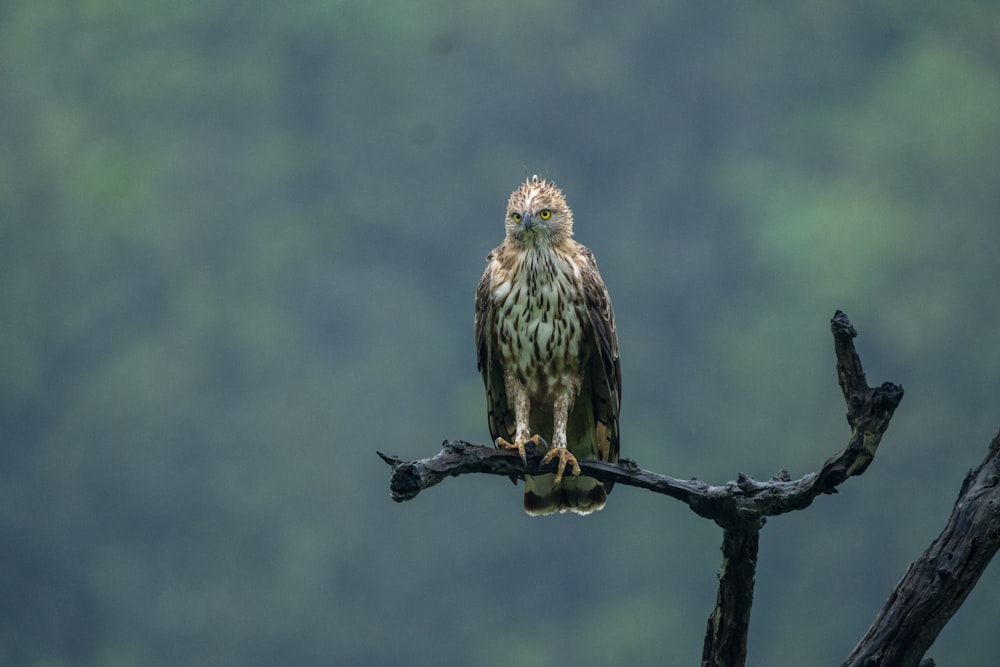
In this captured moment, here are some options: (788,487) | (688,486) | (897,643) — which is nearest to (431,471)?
(688,486)

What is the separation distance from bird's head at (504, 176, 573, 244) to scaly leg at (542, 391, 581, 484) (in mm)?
662

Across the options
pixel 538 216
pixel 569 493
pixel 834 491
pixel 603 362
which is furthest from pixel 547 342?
pixel 834 491

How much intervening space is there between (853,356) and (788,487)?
69cm

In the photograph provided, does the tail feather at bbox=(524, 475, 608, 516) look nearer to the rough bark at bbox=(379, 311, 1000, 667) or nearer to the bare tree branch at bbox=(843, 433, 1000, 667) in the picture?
the rough bark at bbox=(379, 311, 1000, 667)

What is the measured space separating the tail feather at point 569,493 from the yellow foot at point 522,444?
17cm

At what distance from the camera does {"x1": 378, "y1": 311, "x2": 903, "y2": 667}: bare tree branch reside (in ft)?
11.5

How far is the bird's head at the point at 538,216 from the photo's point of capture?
4762 millimetres

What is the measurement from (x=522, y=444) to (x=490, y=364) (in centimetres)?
44

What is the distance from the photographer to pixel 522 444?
4.55 meters

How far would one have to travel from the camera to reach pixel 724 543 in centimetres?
403

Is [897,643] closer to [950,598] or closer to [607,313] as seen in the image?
[950,598]

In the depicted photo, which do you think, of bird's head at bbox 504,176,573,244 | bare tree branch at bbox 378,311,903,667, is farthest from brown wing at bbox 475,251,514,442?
bare tree branch at bbox 378,311,903,667

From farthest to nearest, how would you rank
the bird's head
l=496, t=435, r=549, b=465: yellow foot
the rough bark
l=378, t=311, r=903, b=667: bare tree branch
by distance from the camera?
the bird's head < l=496, t=435, r=549, b=465: yellow foot < l=378, t=311, r=903, b=667: bare tree branch < the rough bark

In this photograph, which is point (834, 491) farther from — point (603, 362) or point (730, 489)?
Result: point (603, 362)
